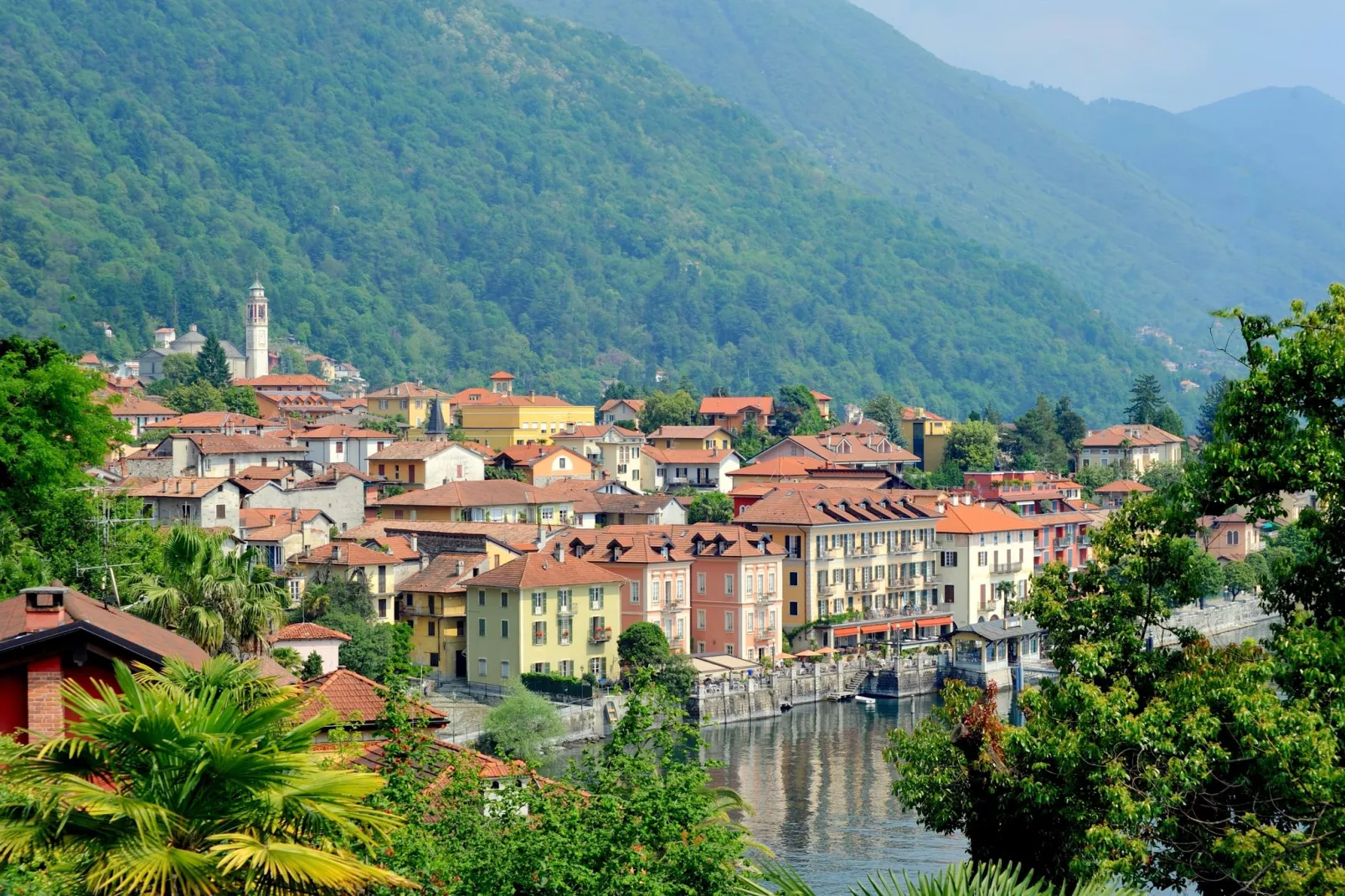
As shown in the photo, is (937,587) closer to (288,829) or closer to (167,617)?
(167,617)

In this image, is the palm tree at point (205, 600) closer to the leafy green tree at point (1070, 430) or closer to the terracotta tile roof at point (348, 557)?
the terracotta tile roof at point (348, 557)

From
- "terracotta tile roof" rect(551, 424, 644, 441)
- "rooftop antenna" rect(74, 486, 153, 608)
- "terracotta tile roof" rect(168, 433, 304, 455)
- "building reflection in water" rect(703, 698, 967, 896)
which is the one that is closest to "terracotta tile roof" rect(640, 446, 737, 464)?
"terracotta tile roof" rect(551, 424, 644, 441)

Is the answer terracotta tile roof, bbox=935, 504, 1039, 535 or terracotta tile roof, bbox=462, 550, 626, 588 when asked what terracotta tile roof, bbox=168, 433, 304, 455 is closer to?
terracotta tile roof, bbox=462, 550, 626, 588

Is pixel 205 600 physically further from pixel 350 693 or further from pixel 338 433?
pixel 338 433

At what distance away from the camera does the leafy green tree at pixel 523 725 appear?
4891 cm

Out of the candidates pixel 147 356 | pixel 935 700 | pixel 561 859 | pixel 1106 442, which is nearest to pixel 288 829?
pixel 561 859

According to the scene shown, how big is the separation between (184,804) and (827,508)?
211 feet

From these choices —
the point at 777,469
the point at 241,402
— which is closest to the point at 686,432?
the point at 777,469

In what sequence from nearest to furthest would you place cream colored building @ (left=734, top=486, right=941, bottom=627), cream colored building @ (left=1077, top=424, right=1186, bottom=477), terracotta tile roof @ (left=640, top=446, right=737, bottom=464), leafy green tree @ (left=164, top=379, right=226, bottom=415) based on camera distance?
1. cream colored building @ (left=734, top=486, right=941, bottom=627)
2. terracotta tile roof @ (left=640, top=446, right=737, bottom=464)
3. cream colored building @ (left=1077, top=424, right=1186, bottom=477)
4. leafy green tree @ (left=164, top=379, right=226, bottom=415)

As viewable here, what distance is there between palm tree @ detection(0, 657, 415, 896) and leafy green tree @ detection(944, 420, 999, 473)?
114 m

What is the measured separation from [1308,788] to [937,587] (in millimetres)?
63946

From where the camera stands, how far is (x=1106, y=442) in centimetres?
13388

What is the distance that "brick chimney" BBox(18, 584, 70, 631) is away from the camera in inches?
661

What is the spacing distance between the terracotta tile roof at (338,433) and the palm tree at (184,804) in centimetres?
10080
